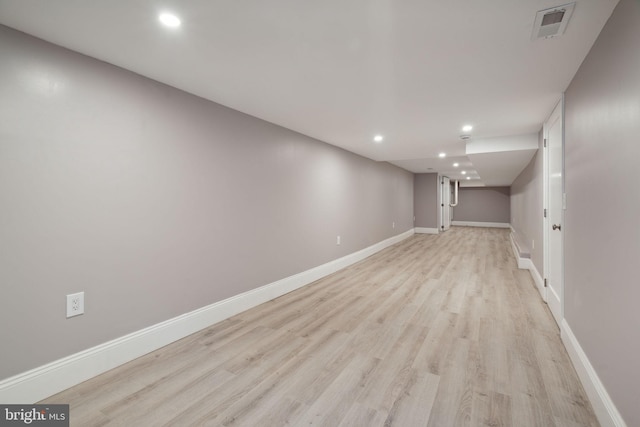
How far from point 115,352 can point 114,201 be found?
1056mm

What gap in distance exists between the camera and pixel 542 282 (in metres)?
3.58

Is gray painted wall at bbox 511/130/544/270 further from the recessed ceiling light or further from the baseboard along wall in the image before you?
the recessed ceiling light

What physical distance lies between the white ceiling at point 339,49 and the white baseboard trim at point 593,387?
1910 millimetres

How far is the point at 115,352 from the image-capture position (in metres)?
2.04

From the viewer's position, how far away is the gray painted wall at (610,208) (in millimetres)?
1221

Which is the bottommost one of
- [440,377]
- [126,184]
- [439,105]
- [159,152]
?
[440,377]

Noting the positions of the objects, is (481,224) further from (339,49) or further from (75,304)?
(75,304)

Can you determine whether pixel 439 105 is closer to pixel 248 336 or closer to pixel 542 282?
pixel 542 282

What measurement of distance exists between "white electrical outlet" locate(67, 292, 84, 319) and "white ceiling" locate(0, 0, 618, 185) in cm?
155

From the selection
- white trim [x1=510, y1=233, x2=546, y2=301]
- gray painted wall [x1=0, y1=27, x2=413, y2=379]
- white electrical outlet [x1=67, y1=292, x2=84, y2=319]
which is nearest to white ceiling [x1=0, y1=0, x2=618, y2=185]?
gray painted wall [x1=0, y1=27, x2=413, y2=379]

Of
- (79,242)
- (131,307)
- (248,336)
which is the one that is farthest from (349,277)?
(79,242)

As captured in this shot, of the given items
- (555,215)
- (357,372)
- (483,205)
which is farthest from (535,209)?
(483,205)

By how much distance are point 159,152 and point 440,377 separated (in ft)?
8.61

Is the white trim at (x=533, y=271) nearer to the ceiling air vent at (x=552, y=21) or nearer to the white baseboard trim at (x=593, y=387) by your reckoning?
the white baseboard trim at (x=593, y=387)
